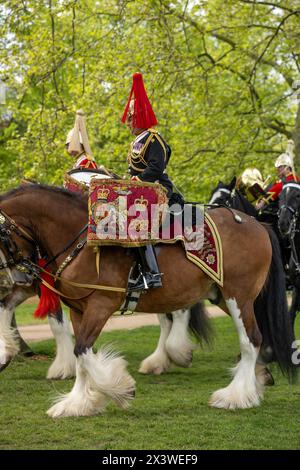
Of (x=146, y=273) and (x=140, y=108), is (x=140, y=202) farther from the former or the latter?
(x=140, y=108)

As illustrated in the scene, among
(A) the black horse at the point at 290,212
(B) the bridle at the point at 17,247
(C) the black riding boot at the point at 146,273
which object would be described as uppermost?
(B) the bridle at the point at 17,247

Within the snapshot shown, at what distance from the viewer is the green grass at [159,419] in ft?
18.4

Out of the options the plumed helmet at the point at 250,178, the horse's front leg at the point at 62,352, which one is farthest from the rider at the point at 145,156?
the plumed helmet at the point at 250,178

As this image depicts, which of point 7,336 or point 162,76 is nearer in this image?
point 7,336

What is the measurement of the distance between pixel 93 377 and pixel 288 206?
15.6 ft

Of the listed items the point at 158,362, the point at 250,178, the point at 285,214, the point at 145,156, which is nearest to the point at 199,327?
the point at 158,362

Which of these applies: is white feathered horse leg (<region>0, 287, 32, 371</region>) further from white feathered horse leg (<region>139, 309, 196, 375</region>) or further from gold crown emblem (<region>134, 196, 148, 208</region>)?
gold crown emblem (<region>134, 196, 148, 208</region>)

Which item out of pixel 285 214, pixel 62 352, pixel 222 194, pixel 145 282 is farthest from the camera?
pixel 285 214

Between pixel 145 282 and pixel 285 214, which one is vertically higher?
pixel 145 282

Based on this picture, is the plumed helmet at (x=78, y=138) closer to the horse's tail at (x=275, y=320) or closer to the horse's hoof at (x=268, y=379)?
the horse's tail at (x=275, y=320)

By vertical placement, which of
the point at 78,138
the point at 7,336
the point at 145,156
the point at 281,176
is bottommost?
the point at 7,336

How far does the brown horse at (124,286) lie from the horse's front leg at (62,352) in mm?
2055

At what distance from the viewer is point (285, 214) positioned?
10.1 metres

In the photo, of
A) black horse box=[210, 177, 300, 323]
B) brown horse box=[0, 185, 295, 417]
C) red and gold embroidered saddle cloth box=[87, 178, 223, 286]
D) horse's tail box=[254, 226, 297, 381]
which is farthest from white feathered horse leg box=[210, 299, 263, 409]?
black horse box=[210, 177, 300, 323]
